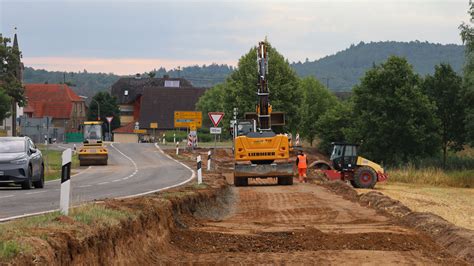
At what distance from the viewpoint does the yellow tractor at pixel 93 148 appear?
177 ft

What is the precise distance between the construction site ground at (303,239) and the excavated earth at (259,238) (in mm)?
15

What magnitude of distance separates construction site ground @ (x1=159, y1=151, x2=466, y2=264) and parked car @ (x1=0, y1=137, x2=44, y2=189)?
7.17 meters

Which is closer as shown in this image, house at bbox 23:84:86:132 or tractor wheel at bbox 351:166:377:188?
tractor wheel at bbox 351:166:377:188

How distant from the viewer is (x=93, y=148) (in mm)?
54281

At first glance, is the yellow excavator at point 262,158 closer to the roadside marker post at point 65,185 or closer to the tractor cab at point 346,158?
the tractor cab at point 346,158

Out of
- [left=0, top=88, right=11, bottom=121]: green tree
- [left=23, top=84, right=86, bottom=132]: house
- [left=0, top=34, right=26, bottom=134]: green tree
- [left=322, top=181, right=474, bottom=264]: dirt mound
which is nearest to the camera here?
[left=322, top=181, right=474, bottom=264]: dirt mound

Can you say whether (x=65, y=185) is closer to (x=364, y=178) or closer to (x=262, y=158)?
(x=262, y=158)

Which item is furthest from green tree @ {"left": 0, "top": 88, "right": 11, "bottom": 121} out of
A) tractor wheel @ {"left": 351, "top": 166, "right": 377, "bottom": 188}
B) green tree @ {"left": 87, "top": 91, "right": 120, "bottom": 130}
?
green tree @ {"left": 87, "top": 91, "right": 120, "bottom": 130}

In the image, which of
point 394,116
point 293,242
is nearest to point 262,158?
point 293,242

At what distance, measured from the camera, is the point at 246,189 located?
3219 cm

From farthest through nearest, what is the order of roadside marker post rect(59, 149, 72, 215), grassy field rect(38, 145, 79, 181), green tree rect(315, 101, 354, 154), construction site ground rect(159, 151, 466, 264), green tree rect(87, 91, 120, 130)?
green tree rect(87, 91, 120, 130), green tree rect(315, 101, 354, 154), grassy field rect(38, 145, 79, 181), construction site ground rect(159, 151, 466, 264), roadside marker post rect(59, 149, 72, 215)

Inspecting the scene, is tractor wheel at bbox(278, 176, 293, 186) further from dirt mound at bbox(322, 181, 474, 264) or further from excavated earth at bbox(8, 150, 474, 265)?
excavated earth at bbox(8, 150, 474, 265)

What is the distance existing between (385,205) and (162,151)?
50.8m

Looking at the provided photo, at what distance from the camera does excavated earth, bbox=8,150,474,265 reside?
35.4 ft
